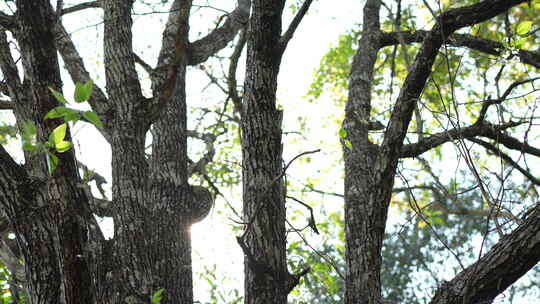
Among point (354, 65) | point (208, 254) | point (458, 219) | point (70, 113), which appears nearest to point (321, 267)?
point (354, 65)

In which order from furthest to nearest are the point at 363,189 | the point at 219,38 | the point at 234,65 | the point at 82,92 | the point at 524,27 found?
the point at 234,65 → the point at 219,38 → the point at 363,189 → the point at 524,27 → the point at 82,92

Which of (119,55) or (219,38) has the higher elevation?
(219,38)

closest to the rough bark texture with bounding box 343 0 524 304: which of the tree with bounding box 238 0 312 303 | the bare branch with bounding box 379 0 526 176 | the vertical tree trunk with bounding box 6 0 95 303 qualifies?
the bare branch with bounding box 379 0 526 176

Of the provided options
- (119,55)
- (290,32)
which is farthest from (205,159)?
(290,32)

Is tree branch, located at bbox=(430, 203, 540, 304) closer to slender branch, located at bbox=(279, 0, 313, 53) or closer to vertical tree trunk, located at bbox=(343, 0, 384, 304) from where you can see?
vertical tree trunk, located at bbox=(343, 0, 384, 304)

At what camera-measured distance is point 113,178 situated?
12.5 feet

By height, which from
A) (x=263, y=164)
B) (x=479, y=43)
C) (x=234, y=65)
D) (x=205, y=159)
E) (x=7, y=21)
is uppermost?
(x=234, y=65)

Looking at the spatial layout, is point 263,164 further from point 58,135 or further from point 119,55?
point 58,135

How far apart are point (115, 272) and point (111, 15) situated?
2054 mm

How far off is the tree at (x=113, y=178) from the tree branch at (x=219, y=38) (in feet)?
0.04

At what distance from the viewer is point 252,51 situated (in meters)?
3.37

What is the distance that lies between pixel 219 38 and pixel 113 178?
220 centimetres

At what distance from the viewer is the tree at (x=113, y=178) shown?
2391 millimetres

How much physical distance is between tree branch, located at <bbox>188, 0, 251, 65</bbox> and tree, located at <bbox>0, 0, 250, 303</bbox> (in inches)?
0.5
